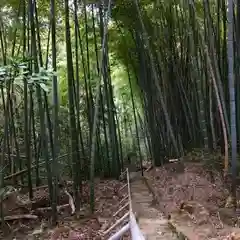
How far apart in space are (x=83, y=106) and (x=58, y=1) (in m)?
3.20

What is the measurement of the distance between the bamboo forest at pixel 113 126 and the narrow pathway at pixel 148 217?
1 cm

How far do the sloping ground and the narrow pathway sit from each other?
8 cm

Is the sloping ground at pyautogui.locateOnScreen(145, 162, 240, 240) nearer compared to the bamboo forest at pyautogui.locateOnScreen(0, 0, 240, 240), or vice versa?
the sloping ground at pyautogui.locateOnScreen(145, 162, 240, 240)

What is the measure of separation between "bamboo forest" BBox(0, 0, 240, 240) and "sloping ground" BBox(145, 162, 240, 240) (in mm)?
17

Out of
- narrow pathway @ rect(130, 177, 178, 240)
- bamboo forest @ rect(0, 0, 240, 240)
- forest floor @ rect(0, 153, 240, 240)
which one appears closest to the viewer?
narrow pathway @ rect(130, 177, 178, 240)

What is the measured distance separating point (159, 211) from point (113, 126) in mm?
3028

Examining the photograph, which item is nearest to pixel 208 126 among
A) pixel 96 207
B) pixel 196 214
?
pixel 96 207

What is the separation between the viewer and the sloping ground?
11.3ft

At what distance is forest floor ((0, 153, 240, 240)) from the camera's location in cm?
359

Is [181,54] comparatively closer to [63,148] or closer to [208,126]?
[208,126]

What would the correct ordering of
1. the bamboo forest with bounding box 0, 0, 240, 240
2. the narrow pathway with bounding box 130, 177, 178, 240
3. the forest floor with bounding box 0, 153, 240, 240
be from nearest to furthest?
the narrow pathway with bounding box 130, 177, 178, 240 → the forest floor with bounding box 0, 153, 240, 240 → the bamboo forest with bounding box 0, 0, 240, 240

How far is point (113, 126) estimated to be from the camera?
289 inches

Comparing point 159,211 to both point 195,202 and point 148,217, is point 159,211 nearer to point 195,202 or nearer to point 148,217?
point 148,217

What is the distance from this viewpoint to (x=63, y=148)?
26.8 feet
